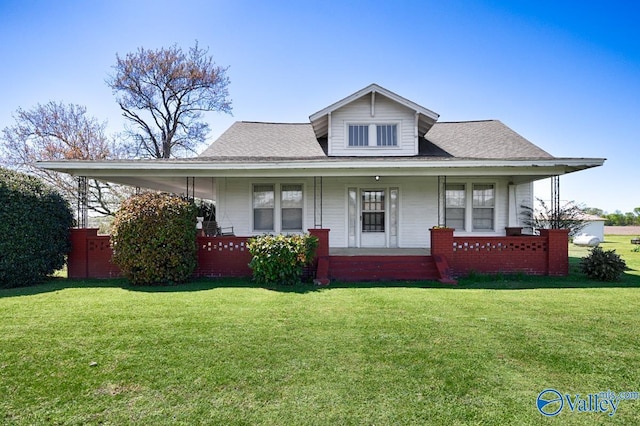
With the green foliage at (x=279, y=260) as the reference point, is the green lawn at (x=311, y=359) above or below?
below

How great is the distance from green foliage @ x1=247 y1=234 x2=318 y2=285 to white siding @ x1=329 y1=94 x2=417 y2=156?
15.2 feet

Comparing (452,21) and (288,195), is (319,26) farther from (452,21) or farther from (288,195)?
(288,195)

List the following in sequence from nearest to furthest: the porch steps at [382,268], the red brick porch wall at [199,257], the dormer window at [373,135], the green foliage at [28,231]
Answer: the green foliage at [28,231]
the porch steps at [382,268]
the red brick porch wall at [199,257]
the dormer window at [373,135]

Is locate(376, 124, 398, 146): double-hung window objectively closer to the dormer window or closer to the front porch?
the dormer window

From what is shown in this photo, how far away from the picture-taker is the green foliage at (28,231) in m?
7.95

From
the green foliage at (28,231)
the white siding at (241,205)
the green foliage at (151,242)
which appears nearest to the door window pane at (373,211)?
the white siding at (241,205)

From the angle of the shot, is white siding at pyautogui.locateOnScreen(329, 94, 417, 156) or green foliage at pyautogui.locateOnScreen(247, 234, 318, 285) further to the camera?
white siding at pyautogui.locateOnScreen(329, 94, 417, 156)

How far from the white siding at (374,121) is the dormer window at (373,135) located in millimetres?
136

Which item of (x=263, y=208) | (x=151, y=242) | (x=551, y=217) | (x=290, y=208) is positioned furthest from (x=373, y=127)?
(x=151, y=242)

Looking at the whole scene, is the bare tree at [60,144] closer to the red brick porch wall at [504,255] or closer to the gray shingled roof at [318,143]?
the gray shingled roof at [318,143]

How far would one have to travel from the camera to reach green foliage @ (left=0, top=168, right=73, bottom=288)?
795 centimetres

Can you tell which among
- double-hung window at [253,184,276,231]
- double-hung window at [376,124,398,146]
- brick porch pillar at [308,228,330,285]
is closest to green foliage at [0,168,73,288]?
double-hung window at [253,184,276,231]

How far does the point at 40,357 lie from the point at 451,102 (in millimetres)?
16493

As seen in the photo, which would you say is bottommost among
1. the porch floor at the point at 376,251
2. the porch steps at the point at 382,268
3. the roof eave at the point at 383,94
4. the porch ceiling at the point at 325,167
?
the porch steps at the point at 382,268
